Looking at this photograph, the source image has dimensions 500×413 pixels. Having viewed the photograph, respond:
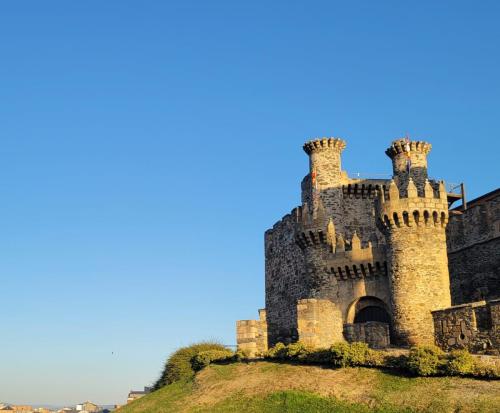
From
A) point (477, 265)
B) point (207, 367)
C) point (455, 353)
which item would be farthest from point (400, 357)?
point (477, 265)

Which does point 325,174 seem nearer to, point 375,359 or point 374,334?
point 374,334

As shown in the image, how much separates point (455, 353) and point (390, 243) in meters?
9.42

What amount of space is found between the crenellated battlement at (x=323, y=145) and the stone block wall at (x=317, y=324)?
44.3 feet

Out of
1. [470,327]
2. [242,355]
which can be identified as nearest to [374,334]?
[470,327]

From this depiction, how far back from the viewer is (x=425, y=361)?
94.5 feet

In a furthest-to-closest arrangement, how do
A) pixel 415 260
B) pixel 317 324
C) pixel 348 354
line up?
pixel 317 324, pixel 415 260, pixel 348 354

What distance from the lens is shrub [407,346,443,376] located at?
94.0ft

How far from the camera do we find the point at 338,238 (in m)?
43.9

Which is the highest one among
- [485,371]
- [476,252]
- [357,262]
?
[476,252]

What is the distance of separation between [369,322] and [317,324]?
2.65m

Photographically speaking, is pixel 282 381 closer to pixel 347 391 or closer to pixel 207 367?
pixel 347 391

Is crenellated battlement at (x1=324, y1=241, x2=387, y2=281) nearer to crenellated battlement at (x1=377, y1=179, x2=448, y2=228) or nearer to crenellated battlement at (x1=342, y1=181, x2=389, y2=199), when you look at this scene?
crenellated battlement at (x1=377, y1=179, x2=448, y2=228)

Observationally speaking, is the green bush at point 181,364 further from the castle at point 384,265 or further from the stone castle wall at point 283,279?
the stone castle wall at point 283,279

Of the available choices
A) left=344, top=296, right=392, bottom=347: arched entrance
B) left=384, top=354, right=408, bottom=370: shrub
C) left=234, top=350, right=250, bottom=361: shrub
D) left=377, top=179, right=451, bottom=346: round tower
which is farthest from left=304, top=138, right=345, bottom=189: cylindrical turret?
left=384, top=354, right=408, bottom=370: shrub
